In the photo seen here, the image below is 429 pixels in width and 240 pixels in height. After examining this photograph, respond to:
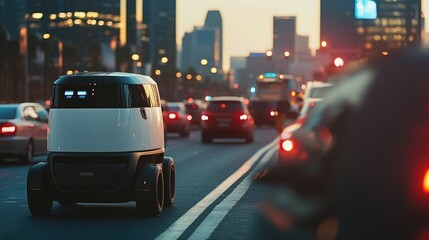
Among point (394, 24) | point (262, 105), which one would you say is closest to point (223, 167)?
point (262, 105)

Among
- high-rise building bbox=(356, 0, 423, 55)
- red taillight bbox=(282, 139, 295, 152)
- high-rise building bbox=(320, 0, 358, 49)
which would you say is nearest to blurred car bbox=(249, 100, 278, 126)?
high-rise building bbox=(356, 0, 423, 55)

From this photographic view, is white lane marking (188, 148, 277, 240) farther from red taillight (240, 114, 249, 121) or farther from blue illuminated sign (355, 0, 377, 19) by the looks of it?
blue illuminated sign (355, 0, 377, 19)

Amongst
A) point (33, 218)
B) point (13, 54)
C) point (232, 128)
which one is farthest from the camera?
point (13, 54)

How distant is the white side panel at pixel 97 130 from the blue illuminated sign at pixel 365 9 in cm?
5577

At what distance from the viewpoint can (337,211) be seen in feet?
14.6

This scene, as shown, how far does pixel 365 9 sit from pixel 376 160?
66258 millimetres

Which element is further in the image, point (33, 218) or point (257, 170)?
point (257, 170)

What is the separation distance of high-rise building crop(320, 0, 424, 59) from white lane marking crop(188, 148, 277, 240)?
49.9 meters

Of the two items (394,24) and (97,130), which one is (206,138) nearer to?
(97,130)

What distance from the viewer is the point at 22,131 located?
27.9m

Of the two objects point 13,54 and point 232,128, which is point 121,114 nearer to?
point 232,128

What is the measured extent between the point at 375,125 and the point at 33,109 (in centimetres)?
2541

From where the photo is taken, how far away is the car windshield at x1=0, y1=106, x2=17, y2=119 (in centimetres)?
2791

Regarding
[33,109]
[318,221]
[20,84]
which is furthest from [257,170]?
[20,84]
